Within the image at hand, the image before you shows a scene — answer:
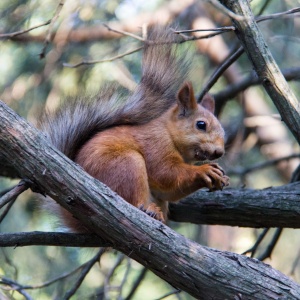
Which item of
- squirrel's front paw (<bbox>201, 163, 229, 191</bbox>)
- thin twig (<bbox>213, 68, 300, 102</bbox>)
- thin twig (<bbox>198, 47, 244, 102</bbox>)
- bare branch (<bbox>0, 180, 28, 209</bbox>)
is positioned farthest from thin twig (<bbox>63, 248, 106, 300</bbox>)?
thin twig (<bbox>213, 68, 300, 102</bbox>)

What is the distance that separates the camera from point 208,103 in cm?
282

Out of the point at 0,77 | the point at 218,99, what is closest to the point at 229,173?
the point at 218,99

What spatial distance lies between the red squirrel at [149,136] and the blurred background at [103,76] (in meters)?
0.56

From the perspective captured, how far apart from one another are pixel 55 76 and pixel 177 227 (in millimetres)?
1200

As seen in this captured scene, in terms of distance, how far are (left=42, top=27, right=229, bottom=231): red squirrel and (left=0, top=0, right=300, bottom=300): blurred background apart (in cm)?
56

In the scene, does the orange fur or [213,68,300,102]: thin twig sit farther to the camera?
[213,68,300,102]: thin twig

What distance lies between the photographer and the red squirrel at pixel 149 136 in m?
2.33

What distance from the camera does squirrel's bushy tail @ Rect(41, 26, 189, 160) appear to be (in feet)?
7.93

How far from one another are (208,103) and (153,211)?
2.43ft

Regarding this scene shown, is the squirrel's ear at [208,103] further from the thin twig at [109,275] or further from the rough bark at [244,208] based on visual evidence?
the thin twig at [109,275]

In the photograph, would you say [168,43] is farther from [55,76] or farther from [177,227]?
[177,227]

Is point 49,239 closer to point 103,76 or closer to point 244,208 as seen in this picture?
point 244,208

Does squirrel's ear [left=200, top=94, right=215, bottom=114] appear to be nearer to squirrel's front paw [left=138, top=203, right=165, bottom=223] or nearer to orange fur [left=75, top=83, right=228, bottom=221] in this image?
orange fur [left=75, top=83, right=228, bottom=221]

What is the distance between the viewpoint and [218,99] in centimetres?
345
